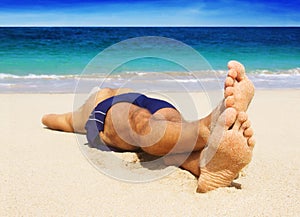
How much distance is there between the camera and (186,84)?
252 inches

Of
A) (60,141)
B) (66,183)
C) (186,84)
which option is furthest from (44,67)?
(66,183)

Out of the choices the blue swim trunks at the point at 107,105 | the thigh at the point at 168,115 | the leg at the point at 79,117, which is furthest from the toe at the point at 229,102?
the leg at the point at 79,117

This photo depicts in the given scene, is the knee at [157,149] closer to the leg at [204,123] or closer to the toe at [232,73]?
the leg at [204,123]

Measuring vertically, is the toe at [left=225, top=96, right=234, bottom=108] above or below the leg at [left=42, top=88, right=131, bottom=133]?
above

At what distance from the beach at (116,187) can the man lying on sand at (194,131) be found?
86mm

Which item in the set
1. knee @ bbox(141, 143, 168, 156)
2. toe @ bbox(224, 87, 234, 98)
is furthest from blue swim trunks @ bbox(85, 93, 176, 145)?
toe @ bbox(224, 87, 234, 98)

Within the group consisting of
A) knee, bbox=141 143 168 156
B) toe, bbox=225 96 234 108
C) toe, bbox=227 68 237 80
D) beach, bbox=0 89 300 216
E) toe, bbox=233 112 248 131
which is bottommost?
beach, bbox=0 89 300 216

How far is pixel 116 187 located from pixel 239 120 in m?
0.69

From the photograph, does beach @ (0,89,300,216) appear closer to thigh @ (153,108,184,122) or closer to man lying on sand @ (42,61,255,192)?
man lying on sand @ (42,61,255,192)

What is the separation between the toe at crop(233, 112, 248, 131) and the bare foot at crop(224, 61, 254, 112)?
4cm

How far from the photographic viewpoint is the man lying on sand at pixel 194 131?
1858 mm

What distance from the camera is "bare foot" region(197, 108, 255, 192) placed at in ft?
6.04

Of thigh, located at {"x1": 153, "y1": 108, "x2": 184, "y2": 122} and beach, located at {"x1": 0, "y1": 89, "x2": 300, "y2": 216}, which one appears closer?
beach, located at {"x1": 0, "y1": 89, "x2": 300, "y2": 216}

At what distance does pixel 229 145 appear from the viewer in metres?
1.85
